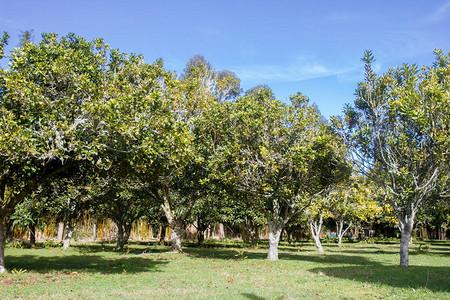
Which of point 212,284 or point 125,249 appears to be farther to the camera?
point 125,249

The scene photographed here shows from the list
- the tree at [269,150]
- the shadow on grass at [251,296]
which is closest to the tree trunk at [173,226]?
the tree at [269,150]

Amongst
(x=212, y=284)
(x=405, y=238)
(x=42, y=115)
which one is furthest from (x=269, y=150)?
(x=42, y=115)

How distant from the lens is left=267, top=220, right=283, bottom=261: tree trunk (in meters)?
21.8

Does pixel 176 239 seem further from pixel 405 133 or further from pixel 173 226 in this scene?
pixel 405 133

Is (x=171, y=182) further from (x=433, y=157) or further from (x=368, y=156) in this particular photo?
(x=433, y=157)

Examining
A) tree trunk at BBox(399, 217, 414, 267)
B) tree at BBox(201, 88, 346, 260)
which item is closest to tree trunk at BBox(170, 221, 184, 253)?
tree at BBox(201, 88, 346, 260)

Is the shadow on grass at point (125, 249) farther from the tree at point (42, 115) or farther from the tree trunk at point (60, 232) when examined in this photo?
the tree at point (42, 115)

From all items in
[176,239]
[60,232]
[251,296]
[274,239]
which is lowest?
[60,232]

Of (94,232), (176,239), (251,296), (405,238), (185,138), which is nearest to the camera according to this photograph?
(251,296)

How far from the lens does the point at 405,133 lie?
719 inches

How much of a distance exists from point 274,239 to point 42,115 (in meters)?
15.4

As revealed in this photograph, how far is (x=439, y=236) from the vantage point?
66188mm

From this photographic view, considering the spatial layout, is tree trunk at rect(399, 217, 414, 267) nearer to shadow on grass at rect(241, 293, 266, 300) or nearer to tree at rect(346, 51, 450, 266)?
tree at rect(346, 51, 450, 266)

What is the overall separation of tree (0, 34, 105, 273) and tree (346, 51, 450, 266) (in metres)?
14.2
